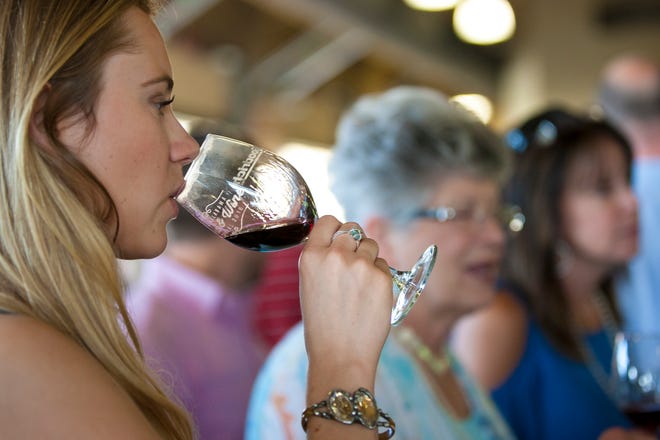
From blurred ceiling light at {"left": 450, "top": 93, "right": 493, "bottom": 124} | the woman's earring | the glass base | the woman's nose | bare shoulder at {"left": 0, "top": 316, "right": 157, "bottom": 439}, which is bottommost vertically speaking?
blurred ceiling light at {"left": 450, "top": 93, "right": 493, "bottom": 124}

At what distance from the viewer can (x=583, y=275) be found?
238 cm

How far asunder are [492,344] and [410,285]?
1.07 metres

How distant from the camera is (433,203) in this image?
6.00 feet

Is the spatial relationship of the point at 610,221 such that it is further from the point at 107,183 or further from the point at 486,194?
the point at 107,183

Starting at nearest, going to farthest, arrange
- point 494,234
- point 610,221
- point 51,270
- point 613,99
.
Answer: point 51,270 → point 494,234 → point 610,221 → point 613,99

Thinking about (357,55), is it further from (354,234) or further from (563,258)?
(354,234)

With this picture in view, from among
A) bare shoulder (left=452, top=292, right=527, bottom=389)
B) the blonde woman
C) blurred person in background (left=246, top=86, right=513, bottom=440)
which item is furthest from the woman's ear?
bare shoulder (left=452, top=292, right=527, bottom=389)

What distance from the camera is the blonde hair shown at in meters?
0.85

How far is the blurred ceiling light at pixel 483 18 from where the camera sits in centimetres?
557

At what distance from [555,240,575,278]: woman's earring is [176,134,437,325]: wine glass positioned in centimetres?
135

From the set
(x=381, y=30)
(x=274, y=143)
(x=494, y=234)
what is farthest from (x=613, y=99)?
(x=274, y=143)

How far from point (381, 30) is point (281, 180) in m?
5.44

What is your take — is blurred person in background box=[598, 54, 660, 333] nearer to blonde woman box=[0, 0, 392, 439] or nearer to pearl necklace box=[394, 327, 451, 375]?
pearl necklace box=[394, 327, 451, 375]

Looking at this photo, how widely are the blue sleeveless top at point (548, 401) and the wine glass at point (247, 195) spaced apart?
1.14 m
